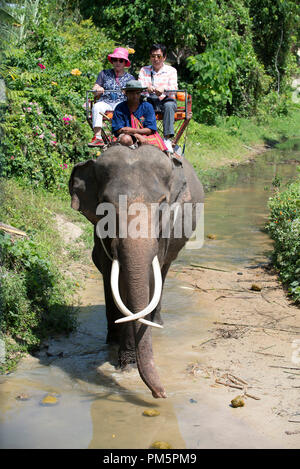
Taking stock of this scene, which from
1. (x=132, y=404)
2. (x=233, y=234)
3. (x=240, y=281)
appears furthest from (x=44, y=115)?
(x=132, y=404)

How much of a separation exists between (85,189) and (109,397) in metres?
1.81

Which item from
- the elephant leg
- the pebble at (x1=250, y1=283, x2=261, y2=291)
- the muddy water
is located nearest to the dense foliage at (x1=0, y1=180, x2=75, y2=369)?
the muddy water

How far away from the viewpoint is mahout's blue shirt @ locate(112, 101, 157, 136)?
5.72 meters

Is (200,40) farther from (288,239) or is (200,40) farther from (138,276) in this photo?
(138,276)

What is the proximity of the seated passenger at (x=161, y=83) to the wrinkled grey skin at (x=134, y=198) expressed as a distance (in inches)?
47.1

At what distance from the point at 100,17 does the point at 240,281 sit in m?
13.4

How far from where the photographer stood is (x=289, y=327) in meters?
6.59

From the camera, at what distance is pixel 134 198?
4.77 metres

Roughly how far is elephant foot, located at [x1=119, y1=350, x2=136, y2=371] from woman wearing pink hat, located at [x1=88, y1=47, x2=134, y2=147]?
218cm

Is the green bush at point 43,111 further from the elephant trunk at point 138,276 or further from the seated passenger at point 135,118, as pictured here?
the elephant trunk at point 138,276

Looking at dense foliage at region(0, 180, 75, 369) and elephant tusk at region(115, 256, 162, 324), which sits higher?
elephant tusk at region(115, 256, 162, 324)

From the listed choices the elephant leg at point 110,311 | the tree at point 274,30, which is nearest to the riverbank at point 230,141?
the tree at point 274,30

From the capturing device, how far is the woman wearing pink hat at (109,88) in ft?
21.6

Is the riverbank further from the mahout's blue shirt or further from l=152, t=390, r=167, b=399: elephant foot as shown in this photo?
l=152, t=390, r=167, b=399: elephant foot
